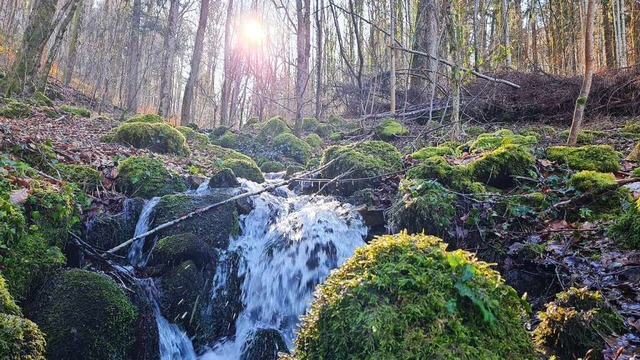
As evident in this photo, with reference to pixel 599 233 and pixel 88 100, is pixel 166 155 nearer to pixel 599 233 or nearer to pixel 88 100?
pixel 599 233

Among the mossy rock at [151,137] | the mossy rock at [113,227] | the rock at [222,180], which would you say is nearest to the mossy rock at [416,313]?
the mossy rock at [113,227]

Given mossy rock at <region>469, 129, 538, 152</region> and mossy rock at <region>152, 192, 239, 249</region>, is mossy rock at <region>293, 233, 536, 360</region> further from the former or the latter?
mossy rock at <region>469, 129, 538, 152</region>

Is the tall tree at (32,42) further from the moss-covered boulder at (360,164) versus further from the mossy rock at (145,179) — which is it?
the moss-covered boulder at (360,164)

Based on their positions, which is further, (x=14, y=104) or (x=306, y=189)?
(x=14, y=104)

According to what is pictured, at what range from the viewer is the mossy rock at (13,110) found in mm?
7871

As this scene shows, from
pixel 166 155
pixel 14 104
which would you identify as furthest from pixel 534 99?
pixel 14 104

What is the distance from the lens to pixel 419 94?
13.9m

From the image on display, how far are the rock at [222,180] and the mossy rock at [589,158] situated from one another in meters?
4.99

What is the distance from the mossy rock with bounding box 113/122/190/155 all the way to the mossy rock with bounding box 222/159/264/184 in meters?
1.33

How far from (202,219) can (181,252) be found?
0.81 metres

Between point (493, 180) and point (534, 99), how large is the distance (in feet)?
23.9

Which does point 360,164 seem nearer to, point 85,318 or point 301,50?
point 85,318

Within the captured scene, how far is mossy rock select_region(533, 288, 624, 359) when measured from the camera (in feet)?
7.64

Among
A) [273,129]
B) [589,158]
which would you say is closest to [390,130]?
[273,129]
